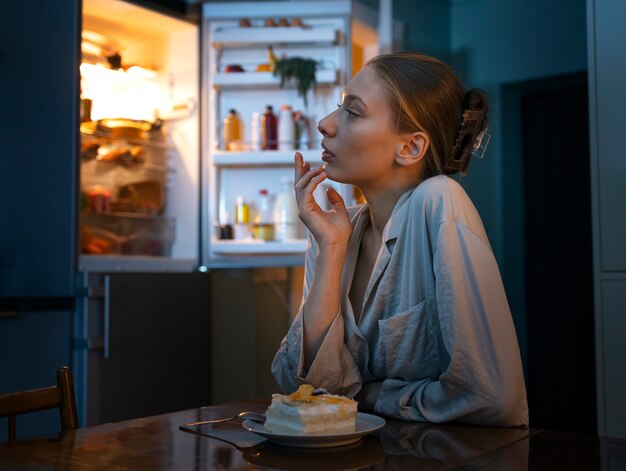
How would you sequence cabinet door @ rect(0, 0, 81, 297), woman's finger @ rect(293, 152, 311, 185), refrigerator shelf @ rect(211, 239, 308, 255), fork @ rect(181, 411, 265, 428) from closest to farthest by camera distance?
fork @ rect(181, 411, 265, 428), woman's finger @ rect(293, 152, 311, 185), cabinet door @ rect(0, 0, 81, 297), refrigerator shelf @ rect(211, 239, 308, 255)

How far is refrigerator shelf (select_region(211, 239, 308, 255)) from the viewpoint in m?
3.10

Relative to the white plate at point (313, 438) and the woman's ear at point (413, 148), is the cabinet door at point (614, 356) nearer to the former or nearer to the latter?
the woman's ear at point (413, 148)

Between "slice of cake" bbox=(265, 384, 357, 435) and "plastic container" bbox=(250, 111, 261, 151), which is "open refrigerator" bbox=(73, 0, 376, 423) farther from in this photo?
"slice of cake" bbox=(265, 384, 357, 435)

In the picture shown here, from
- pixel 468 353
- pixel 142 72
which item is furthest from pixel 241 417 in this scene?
pixel 142 72

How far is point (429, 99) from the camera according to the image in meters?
1.34

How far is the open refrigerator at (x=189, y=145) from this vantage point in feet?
10.2

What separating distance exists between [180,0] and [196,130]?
55 cm

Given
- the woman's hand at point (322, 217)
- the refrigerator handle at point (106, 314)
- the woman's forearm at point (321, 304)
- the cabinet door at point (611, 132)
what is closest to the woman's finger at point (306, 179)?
the woman's hand at point (322, 217)

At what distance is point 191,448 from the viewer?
865mm

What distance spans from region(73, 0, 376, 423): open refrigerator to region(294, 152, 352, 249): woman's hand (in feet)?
5.50

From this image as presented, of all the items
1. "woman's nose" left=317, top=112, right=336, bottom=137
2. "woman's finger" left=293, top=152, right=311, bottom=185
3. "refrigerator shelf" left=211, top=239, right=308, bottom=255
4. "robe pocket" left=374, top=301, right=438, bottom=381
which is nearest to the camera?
"robe pocket" left=374, top=301, right=438, bottom=381

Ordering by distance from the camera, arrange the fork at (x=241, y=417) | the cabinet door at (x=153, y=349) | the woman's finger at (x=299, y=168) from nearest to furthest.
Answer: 1. the fork at (x=241, y=417)
2. the woman's finger at (x=299, y=168)
3. the cabinet door at (x=153, y=349)

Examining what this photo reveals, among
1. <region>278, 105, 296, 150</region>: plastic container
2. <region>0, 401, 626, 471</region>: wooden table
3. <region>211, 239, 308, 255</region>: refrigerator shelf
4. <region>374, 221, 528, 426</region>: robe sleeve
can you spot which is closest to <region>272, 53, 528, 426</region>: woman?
<region>374, 221, 528, 426</region>: robe sleeve

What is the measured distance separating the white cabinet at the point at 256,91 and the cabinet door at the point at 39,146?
2.03 feet
